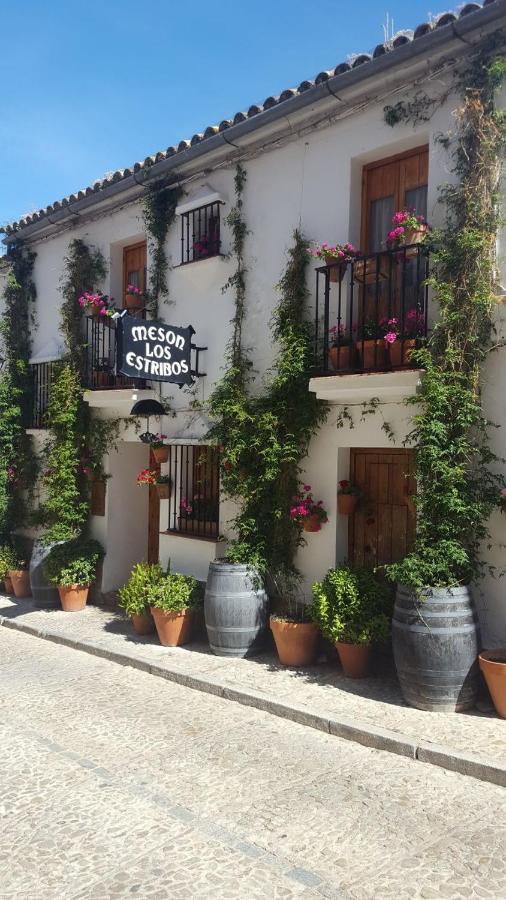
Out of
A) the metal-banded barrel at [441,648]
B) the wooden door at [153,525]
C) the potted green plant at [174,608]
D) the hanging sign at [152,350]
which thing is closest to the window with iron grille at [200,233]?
the hanging sign at [152,350]

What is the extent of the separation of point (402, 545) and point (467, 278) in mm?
2734

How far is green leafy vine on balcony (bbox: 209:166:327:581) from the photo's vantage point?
7.55 metres

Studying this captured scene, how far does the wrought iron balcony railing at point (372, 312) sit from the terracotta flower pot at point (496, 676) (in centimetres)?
264

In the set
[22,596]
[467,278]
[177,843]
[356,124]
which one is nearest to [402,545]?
[467,278]

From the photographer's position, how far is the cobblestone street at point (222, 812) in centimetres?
372

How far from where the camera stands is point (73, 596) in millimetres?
10094

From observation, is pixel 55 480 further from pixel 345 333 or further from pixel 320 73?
pixel 320 73

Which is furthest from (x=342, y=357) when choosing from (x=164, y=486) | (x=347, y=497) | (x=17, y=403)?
(x=17, y=403)

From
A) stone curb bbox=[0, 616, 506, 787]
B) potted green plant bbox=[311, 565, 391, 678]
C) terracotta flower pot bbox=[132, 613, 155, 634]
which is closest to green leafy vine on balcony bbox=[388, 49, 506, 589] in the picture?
potted green plant bbox=[311, 565, 391, 678]

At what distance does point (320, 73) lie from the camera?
23.9 ft

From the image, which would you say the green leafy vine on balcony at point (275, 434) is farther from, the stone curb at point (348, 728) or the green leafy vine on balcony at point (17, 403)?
the green leafy vine on balcony at point (17, 403)

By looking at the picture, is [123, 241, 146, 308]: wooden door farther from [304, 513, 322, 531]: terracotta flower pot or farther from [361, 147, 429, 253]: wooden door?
[304, 513, 322, 531]: terracotta flower pot

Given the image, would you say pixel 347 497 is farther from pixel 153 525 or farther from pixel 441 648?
pixel 153 525

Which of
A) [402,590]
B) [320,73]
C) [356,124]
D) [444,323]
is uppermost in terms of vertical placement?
[320,73]
